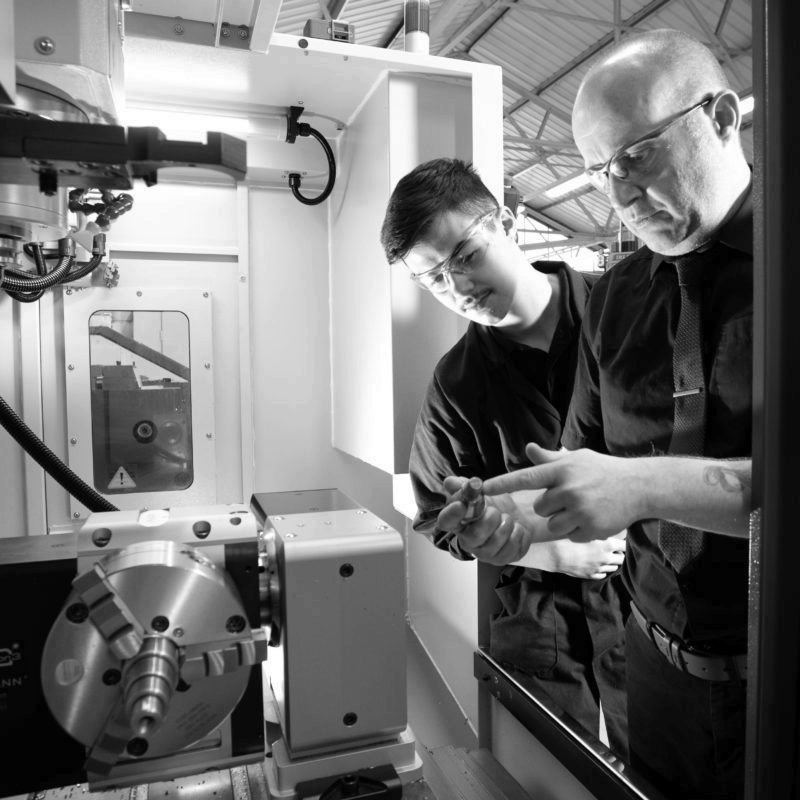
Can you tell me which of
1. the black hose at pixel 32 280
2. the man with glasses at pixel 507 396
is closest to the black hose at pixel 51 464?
the black hose at pixel 32 280

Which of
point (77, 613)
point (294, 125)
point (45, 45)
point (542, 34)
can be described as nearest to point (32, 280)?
point (294, 125)

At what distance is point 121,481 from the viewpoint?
67.9 inches

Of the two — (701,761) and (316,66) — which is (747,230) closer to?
(701,761)

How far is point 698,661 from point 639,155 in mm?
735

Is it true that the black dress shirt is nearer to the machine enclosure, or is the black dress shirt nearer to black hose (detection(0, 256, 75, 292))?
the machine enclosure

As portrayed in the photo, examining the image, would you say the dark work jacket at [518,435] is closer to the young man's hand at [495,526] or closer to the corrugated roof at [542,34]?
the young man's hand at [495,526]

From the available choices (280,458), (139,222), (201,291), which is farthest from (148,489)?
(139,222)

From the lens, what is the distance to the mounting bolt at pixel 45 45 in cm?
60

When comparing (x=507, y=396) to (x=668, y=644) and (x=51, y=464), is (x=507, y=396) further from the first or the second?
(x=51, y=464)

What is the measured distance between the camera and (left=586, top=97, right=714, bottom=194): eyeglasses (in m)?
0.88

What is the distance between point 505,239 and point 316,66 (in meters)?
0.56

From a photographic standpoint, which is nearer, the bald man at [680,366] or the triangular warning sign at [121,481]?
the bald man at [680,366]

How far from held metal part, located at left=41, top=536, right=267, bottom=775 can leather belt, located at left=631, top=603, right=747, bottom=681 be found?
2.18 ft

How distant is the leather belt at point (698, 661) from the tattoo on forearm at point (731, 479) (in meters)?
0.37
